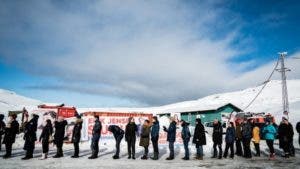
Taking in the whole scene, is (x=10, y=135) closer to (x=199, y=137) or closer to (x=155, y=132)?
(x=155, y=132)

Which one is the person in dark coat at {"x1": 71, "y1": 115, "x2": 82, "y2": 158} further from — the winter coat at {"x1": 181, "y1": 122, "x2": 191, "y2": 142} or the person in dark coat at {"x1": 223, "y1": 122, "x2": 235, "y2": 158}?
the person in dark coat at {"x1": 223, "y1": 122, "x2": 235, "y2": 158}

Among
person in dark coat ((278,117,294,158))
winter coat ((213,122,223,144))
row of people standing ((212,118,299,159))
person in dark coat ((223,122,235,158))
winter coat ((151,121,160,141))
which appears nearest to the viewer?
winter coat ((151,121,160,141))

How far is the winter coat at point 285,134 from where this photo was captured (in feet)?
49.1

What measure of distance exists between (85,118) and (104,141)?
2.38m

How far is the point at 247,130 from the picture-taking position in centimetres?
1545

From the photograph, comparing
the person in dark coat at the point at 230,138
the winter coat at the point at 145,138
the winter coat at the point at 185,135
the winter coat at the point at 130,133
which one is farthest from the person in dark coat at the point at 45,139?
the person in dark coat at the point at 230,138

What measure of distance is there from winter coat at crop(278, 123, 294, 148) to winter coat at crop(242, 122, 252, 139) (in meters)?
1.51

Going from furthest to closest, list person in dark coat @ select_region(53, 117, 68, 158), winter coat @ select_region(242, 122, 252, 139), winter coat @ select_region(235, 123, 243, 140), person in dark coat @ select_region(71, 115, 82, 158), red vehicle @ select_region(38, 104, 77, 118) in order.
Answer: red vehicle @ select_region(38, 104, 77, 118)
winter coat @ select_region(235, 123, 243, 140)
winter coat @ select_region(242, 122, 252, 139)
person in dark coat @ select_region(71, 115, 82, 158)
person in dark coat @ select_region(53, 117, 68, 158)

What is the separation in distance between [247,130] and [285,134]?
74.5 inches

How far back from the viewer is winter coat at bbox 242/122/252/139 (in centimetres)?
1537

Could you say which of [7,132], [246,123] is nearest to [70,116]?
[7,132]

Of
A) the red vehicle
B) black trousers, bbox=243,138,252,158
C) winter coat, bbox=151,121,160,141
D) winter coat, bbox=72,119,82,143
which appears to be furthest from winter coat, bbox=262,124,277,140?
the red vehicle

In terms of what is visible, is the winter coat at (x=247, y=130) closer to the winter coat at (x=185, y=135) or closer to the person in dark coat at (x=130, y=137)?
the winter coat at (x=185, y=135)

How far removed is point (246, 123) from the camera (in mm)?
15625
